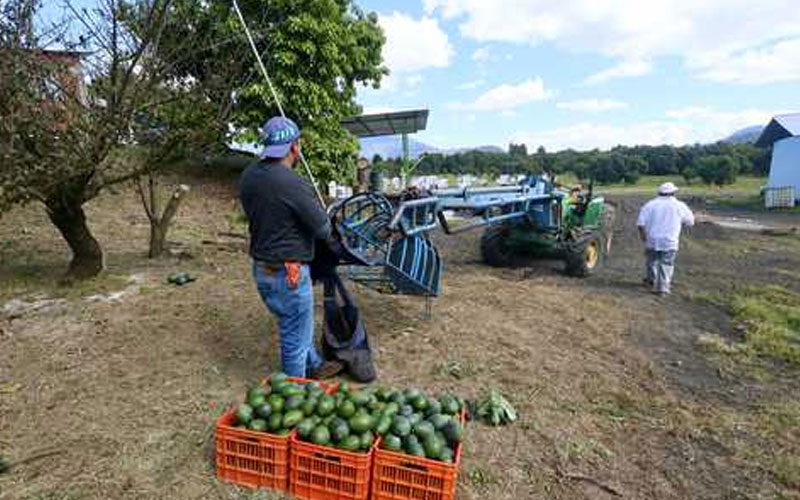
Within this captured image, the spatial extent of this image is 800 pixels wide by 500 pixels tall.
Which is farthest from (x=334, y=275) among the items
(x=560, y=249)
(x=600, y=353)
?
(x=560, y=249)

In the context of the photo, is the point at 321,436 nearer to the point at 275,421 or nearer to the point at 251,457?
the point at 275,421

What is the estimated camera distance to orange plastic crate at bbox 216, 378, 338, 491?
A: 271 centimetres

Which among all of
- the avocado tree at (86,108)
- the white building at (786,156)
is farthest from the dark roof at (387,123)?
the white building at (786,156)

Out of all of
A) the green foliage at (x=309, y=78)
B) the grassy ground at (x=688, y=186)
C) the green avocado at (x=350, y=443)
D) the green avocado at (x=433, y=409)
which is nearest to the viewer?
the green avocado at (x=350, y=443)

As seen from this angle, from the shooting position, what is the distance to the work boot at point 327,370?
4.10 m

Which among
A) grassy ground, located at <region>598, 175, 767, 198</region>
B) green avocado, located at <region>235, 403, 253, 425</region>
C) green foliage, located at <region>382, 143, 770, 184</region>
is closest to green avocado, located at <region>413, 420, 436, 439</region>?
green avocado, located at <region>235, 403, 253, 425</region>

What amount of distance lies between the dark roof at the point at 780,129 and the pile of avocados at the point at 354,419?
31014mm

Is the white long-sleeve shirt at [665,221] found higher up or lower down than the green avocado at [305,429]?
higher up

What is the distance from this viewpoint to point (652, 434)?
3.66 m

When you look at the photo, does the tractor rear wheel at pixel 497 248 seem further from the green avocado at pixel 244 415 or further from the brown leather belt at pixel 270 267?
the green avocado at pixel 244 415

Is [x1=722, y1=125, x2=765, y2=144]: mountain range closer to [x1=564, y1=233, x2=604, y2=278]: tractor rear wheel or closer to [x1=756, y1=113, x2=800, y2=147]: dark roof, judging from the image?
[x1=756, y1=113, x2=800, y2=147]: dark roof

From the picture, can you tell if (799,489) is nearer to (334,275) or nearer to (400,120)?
(334,275)

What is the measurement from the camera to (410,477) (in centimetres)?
255

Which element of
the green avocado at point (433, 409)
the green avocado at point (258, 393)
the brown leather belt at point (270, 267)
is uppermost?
the brown leather belt at point (270, 267)
